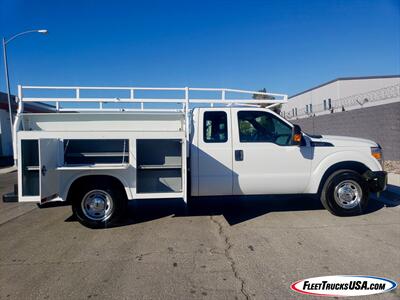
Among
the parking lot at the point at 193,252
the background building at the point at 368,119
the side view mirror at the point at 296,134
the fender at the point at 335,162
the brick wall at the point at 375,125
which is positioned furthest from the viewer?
the background building at the point at 368,119

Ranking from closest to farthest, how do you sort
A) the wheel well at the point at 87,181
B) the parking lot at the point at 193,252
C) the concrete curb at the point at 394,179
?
the parking lot at the point at 193,252 → the wheel well at the point at 87,181 → the concrete curb at the point at 394,179

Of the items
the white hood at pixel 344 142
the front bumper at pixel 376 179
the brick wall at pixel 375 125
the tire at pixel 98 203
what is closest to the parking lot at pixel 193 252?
the tire at pixel 98 203

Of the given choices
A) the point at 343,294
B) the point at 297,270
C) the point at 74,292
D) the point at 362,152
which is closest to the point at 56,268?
the point at 74,292

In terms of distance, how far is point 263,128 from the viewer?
5547 mm

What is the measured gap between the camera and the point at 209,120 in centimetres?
539

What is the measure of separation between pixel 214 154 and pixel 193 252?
186 cm

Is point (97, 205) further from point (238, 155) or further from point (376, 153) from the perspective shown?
point (376, 153)

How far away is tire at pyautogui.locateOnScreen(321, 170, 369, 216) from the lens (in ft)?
18.0

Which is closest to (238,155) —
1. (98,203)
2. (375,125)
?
(98,203)

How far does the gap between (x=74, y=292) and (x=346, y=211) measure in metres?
4.80

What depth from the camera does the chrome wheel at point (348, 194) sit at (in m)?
5.53

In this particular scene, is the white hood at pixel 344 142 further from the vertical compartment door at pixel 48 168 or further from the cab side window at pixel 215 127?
the vertical compartment door at pixel 48 168

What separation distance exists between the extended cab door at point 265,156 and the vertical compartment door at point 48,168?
3023 mm

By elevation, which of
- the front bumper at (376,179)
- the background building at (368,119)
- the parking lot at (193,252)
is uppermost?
the background building at (368,119)
